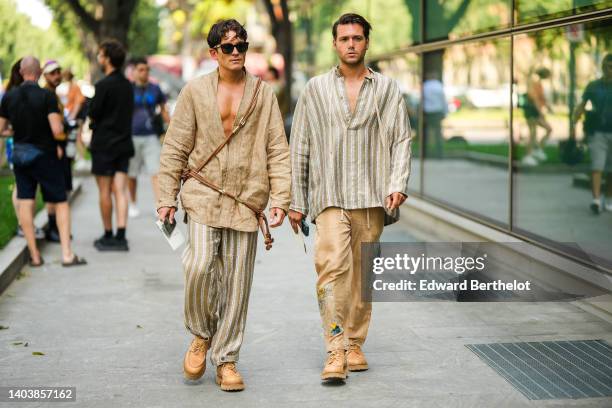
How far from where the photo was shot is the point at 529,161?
29.6ft

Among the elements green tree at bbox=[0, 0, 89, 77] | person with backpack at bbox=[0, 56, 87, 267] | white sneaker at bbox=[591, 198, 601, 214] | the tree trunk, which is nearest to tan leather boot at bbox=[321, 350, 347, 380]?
white sneaker at bbox=[591, 198, 601, 214]

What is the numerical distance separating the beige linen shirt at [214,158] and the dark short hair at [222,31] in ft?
0.69

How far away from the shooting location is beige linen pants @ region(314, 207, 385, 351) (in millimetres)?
5320

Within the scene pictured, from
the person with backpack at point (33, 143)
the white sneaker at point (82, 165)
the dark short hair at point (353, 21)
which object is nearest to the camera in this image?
the dark short hair at point (353, 21)

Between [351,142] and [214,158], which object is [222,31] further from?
[351,142]

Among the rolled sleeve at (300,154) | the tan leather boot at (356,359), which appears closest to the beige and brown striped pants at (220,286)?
the rolled sleeve at (300,154)

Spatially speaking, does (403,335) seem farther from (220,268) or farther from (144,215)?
(144,215)

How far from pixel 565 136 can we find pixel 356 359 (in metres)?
3.77

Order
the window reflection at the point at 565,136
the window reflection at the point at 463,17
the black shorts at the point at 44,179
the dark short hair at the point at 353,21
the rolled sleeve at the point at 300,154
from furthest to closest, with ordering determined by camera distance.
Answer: the window reflection at the point at 463,17 → the black shorts at the point at 44,179 → the window reflection at the point at 565,136 → the rolled sleeve at the point at 300,154 → the dark short hair at the point at 353,21

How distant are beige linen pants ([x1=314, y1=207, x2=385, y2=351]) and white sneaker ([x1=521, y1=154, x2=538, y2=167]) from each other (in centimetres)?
383

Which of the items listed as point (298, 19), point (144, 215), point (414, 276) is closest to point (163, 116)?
point (144, 215)

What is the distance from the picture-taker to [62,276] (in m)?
8.53

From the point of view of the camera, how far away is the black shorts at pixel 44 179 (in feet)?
28.7

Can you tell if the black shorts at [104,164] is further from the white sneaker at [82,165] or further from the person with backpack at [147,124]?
the white sneaker at [82,165]
